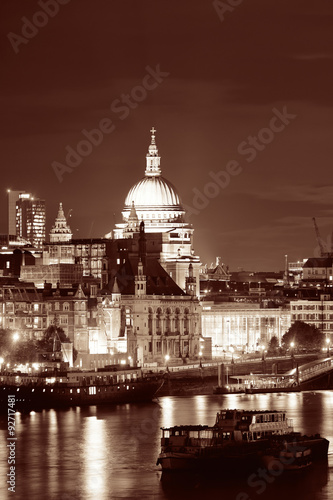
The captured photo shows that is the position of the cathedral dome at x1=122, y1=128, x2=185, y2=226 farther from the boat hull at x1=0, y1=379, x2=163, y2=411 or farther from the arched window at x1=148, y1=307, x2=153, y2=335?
the boat hull at x1=0, y1=379, x2=163, y2=411

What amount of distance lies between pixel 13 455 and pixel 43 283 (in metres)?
63.3

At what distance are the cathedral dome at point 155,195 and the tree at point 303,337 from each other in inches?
582

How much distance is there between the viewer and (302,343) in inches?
5906

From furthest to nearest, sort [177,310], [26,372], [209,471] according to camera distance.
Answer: [177,310] < [26,372] < [209,471]

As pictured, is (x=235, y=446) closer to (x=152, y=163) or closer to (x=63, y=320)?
(x=63, y=320)

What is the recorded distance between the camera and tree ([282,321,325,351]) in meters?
150

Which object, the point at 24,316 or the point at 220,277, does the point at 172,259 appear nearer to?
the point at 24,316

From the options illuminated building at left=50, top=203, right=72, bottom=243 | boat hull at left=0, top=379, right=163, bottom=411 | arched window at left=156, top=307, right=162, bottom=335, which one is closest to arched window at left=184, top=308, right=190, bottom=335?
arched window at left=156, top=307, right=162, bottom=335

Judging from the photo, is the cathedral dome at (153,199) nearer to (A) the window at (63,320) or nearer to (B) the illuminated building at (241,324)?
(B) the illuminated building at (241,324)

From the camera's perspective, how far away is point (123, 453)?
86.2m

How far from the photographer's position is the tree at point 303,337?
150 meters

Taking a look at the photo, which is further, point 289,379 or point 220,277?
point 220,277

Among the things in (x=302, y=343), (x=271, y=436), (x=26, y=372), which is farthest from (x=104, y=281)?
(x=271, y=436)

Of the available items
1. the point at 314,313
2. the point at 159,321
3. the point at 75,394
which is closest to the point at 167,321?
the point at 159,321
